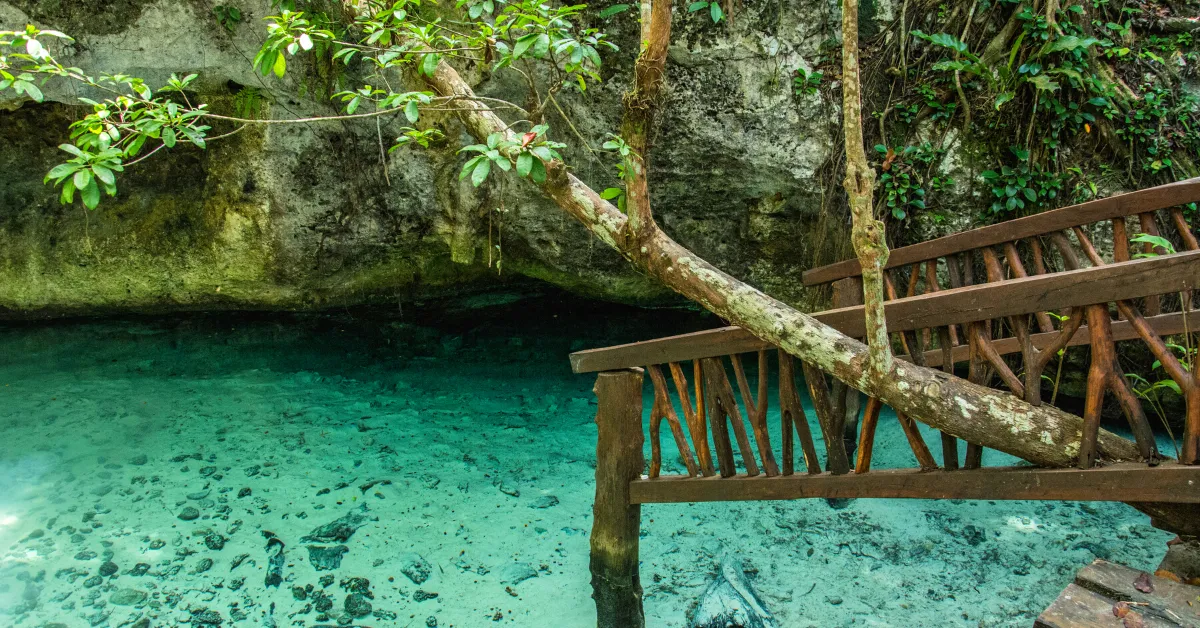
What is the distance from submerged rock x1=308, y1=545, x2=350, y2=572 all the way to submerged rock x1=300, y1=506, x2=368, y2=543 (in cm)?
6

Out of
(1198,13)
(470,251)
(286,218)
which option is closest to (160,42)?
(286,218)

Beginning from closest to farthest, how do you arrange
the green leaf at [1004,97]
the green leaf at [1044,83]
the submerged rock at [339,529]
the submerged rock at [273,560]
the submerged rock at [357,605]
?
1. the submerged rock at [357,605]
2. the submerged rock at [273,560]
3. the submerged rock at [339,529]
4. the green leaf at [1044,83]
5. the green leaf at [1004,97]

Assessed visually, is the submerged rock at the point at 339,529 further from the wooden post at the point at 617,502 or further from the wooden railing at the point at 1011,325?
the wooden railing at the point at 1011,325

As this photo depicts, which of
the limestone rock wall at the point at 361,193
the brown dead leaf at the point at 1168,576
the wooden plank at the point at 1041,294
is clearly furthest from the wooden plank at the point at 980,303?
the limestone rock wall at the point at 361,193

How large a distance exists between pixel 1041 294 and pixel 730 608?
1.84 metres

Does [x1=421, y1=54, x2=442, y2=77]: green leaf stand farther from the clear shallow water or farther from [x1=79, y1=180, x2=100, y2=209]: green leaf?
the clear shallow water

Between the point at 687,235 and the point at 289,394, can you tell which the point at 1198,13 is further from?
the point at 289,394

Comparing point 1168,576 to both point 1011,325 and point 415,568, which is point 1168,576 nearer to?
point 1011,325

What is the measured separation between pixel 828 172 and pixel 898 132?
56 cm

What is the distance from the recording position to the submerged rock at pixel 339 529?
3.85 m

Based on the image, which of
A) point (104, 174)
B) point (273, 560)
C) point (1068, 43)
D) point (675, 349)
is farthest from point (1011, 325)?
point (273, 560)

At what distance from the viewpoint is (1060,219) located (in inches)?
126

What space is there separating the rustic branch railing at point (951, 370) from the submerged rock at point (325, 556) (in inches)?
56.3

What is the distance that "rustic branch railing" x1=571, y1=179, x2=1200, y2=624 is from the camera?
2.12 m
